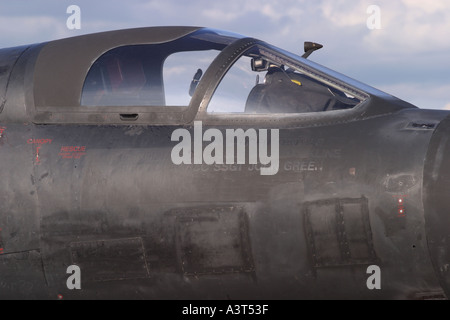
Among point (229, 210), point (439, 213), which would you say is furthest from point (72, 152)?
point (439, 213)

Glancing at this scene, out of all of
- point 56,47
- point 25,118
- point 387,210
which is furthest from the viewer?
point 56,47

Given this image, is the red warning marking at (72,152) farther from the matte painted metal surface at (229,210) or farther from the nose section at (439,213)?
the nose section at (439,213)

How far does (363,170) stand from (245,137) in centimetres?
127

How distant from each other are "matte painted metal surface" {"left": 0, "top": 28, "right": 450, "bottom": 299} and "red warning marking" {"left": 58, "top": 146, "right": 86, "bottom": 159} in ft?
0.04

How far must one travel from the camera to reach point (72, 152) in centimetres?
745

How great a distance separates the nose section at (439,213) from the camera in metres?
6.19

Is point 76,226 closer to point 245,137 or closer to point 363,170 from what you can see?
point 245,137

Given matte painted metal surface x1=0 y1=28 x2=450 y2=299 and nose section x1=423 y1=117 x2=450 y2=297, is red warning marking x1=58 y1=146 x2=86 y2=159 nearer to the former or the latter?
matte painted metal surface x1=0 y1=28 x2=450 y2=299

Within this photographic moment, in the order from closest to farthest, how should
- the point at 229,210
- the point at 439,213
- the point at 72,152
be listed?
the point at 439,213 < the point at 229,210 < the point at 72,152

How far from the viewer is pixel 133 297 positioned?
7172mm

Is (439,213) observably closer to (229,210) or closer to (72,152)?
(229,210)

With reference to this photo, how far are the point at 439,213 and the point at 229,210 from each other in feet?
6.20
